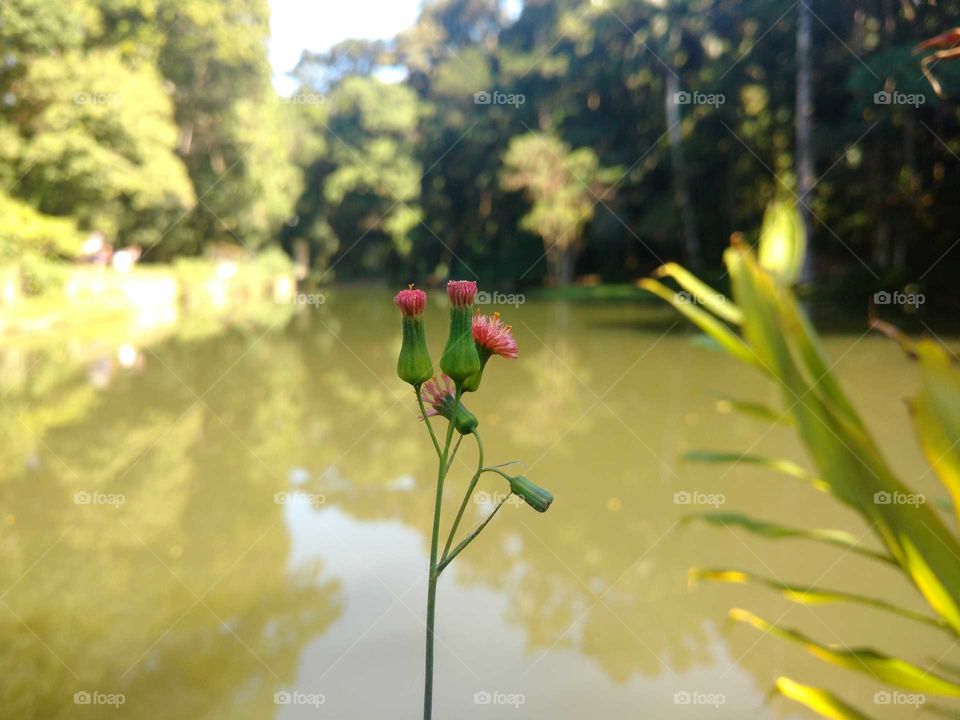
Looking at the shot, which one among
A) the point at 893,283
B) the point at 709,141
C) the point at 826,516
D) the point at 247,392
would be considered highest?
the point at 709,141

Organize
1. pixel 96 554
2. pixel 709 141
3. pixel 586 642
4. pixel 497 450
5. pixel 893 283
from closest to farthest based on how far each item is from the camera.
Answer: pixel 586 642 < pixel 96 554 < pixel 497 450 < pixel 893 283 < pixel 709 141

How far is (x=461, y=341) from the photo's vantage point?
68 cm

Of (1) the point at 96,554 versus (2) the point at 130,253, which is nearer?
(1) the point at 96,554

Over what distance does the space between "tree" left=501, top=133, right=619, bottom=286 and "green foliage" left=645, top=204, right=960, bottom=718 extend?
17.2 meters

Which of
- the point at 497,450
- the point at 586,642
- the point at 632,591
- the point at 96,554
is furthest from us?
the point at 497,450

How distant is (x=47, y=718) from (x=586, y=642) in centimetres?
120

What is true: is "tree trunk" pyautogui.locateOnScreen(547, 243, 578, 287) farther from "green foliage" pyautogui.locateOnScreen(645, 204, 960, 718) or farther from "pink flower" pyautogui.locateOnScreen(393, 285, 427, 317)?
"pink flower" pyautogui.locateOnScreen(393, 285, 427, 317)

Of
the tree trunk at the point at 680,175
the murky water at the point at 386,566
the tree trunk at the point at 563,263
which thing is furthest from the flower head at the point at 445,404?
the tree trunk at the point at 563,263

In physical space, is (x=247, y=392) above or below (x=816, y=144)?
below

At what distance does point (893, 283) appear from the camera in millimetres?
10570

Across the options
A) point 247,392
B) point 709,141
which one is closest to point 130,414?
point 247,392

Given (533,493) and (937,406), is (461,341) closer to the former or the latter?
(533,493)

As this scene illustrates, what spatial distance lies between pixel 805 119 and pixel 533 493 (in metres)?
13.3

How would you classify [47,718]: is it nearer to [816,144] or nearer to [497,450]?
[497,450]
